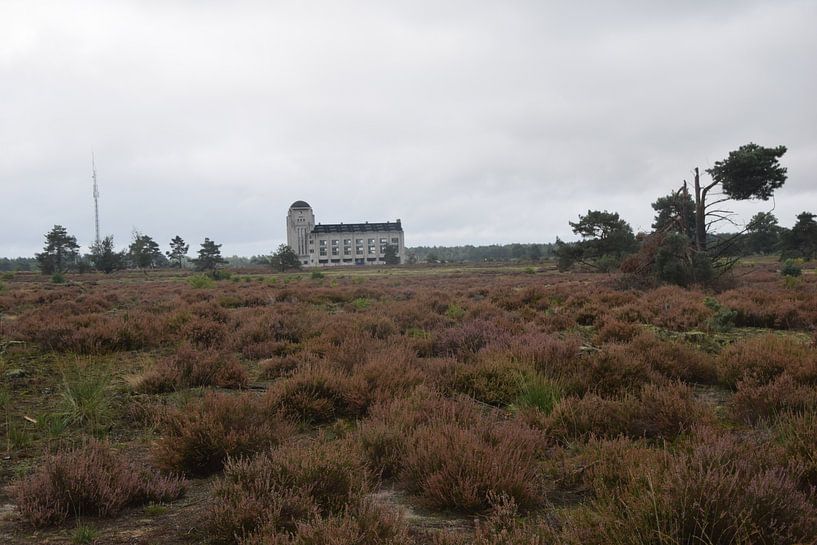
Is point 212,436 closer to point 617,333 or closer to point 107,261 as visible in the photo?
point 617,333

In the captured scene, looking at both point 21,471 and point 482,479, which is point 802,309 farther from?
point 21,471

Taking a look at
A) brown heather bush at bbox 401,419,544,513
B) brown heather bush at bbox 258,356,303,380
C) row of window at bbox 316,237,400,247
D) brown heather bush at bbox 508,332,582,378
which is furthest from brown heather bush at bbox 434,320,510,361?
row of window at bbox 316,237,400,247

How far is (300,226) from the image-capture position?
6329 inches

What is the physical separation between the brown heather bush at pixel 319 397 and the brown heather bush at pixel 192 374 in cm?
129

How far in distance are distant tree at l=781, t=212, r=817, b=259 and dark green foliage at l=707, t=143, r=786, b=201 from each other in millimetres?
36533

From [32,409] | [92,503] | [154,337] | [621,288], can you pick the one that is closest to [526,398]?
[92,503]

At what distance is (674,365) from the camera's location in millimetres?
6449

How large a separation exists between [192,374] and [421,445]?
14.7 ft

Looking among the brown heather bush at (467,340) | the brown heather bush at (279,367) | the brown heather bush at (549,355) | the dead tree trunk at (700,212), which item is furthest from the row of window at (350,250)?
the brown heather bush at (549,355)

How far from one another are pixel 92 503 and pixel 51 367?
5.87 m

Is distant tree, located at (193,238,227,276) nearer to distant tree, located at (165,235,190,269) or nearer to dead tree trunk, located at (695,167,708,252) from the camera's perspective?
distant tree, located at (165,235,190,269)

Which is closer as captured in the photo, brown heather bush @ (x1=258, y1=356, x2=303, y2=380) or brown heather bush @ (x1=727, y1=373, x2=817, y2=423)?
brown heather bush @ (x1=727, y1=373, x2=817, y2=423)

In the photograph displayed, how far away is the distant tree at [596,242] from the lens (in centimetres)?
3844

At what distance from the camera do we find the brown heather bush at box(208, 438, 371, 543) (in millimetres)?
2875
